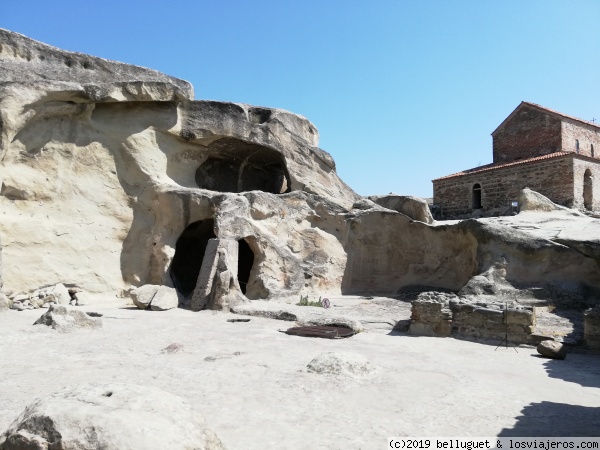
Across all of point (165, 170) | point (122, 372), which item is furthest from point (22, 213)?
point (122, 372)

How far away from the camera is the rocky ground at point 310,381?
12.4 feet

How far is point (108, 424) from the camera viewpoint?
2430 mm

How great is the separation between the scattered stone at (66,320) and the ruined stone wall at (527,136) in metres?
20.9

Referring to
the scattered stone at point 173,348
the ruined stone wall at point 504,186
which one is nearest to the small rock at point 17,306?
the scattered stone at point 173,348

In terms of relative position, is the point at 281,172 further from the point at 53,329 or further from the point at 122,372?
the point at 122,372

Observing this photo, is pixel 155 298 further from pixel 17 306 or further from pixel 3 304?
pixel 3 304

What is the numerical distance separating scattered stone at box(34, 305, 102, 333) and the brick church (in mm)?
15545

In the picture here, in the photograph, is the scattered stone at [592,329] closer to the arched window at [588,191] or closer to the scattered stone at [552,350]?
the scattered stone at [552,350]

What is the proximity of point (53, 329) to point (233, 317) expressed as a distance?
3192mm

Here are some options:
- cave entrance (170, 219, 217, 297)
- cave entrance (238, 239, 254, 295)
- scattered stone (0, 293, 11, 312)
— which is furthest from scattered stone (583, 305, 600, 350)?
cave entrance (170, 219, 217, 297)

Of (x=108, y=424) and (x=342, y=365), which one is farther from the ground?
(x=108, y=424)

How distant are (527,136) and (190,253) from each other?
55.6 ft

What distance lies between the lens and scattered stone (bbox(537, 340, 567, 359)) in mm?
6734

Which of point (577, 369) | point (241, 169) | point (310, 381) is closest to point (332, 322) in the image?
point (310, 381)
